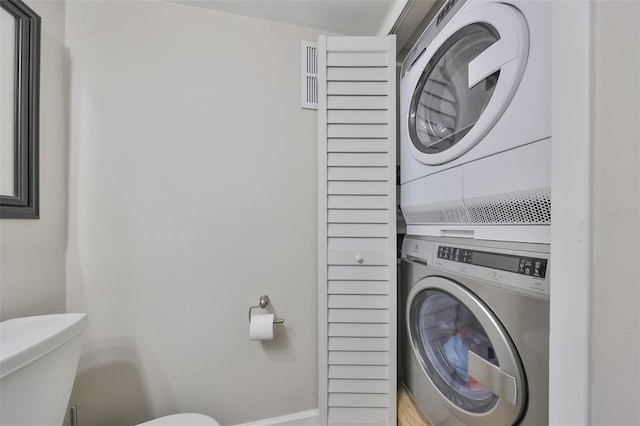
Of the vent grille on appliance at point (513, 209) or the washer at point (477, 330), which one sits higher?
the vent grille on appliance at point (513, 209)

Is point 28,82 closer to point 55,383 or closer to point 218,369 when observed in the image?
point 55,383

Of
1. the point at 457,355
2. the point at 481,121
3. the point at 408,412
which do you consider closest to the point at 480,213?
the point at 481,121

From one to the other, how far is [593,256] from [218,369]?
1.29 metres

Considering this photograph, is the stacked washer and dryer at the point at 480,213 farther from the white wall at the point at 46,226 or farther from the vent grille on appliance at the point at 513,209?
the white wall at the point at 46,226

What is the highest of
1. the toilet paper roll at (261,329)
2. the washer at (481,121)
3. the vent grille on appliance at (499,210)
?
the washer at (481,121)

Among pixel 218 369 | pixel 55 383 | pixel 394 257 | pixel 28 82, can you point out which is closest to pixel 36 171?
pixel 28 82

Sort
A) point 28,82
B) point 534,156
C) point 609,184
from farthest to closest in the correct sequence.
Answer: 1. point 28,82
2. point 534,156
3. point 609,184

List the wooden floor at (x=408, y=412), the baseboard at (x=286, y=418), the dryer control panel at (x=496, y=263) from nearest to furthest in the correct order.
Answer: the dryer control panel at (x=496, y=263) → the wooden floor at (x=408, y=412) → the baseboard at (x=286, y=418)

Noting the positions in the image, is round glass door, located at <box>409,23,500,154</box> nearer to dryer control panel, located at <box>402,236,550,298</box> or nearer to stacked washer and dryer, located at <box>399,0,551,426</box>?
stacked washer and dryer, located at <box>399,0,551,426</box>

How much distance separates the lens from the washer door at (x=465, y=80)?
1.76ft

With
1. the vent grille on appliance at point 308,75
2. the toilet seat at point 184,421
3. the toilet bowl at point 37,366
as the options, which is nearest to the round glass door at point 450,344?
the toilet seat at point 184,421

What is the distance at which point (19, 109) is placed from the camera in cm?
77

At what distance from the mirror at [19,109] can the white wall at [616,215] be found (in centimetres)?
143

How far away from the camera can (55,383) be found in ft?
2.05
